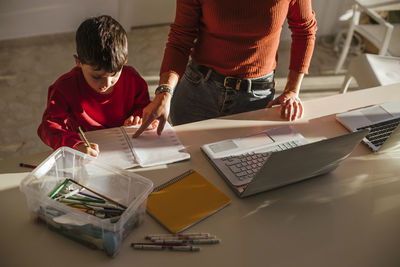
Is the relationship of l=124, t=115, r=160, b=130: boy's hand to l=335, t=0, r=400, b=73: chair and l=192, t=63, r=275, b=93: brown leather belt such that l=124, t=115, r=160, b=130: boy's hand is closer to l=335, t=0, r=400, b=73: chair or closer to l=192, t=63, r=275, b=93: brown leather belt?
l=192, t=63, r=275, b=93: brown leather belt

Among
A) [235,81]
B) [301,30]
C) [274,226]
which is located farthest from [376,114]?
[274,226]

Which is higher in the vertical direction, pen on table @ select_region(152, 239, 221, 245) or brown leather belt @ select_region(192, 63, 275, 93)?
brown leather belt @ select_region(192, 63, 275, 93)

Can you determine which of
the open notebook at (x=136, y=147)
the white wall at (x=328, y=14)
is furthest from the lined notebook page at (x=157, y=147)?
the white wall at (x=328, y=14)

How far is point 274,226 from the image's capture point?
1.02 m

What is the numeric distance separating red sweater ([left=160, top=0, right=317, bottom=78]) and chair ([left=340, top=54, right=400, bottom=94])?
79 centimetres

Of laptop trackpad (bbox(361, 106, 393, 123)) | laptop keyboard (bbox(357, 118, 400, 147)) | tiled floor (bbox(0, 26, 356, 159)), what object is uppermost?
laptop trackpad (bbox(361, 106, 393, 123))

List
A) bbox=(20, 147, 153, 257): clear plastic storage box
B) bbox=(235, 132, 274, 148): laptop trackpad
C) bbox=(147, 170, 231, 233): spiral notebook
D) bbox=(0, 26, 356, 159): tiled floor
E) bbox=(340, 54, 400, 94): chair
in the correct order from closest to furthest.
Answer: bbox=(20, 147, 153, 257): clear plastic storage box < bbox=(147, 170, 231, 233): spiral notebook < bbox=(235, 132, 274, 148): laptop trackpad < bbox=(340, 54, 400, 94): chair < bbox=(0, 26, 356, 159): tiled floor

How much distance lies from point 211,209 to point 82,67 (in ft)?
1.96

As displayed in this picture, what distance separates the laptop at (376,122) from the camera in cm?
130

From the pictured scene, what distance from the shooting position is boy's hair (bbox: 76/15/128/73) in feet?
3.86

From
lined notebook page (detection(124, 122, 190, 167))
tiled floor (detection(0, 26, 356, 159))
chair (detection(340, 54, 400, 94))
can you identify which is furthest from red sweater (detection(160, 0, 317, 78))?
tiled floor (detection(0, 26, 356, 159))

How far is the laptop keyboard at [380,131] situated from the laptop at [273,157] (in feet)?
0.76

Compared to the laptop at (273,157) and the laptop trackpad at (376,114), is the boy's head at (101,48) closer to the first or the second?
the laptop at (273,157)

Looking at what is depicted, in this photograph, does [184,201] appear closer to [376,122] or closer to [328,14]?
[376,122]
